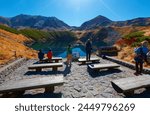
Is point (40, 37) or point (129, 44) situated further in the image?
point (40, 37)

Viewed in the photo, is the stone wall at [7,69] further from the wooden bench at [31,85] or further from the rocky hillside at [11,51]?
the wooden bench at [31,85]

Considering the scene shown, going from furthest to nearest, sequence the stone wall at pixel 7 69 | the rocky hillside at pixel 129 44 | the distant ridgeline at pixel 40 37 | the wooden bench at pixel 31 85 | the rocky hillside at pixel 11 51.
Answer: the distant ridgeline at pixel 40 37
the rocky hillside at pixel 11 51
the rocky hillside at pixel 129 44
the stone wall at pixel 7 69
the wooden bench at pixel 31 85

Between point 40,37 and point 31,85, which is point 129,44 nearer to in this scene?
point 31,85

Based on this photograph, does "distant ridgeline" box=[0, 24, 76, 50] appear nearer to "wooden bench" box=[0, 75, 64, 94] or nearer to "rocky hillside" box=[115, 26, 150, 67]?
"rocky hillside" box=[115, 26, 150, 67]

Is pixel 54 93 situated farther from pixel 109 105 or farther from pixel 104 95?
pixel 109 105

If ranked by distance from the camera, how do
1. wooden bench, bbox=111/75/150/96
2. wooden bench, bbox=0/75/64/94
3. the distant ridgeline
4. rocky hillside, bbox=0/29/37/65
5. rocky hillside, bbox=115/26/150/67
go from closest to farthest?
1. wooden bench, bbox=111/75/150/96
2. wooden bench, bbox=0/75/64/94
3. rocky hillside, bbox=115/26/150/67
4. rocky hillside, bbox=0/29/37/65
5. the distant ridgeline

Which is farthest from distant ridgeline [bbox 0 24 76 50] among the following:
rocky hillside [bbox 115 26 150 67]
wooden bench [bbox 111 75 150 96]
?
wooden bench [bbox 111 75 150 96]

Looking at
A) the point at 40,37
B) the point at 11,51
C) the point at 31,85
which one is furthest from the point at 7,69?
the point at 40,37

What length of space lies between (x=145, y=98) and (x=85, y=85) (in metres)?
3.44

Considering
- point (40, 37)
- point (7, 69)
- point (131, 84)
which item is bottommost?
point (131, 84)

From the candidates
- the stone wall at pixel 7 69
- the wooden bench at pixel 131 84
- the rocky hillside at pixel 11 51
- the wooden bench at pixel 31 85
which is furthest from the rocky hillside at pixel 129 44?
the rocky hillside at pixel 11 51

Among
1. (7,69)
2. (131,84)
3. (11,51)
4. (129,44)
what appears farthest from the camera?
(129,44)

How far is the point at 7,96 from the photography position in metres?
8.62

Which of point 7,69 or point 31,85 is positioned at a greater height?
point 7,69
